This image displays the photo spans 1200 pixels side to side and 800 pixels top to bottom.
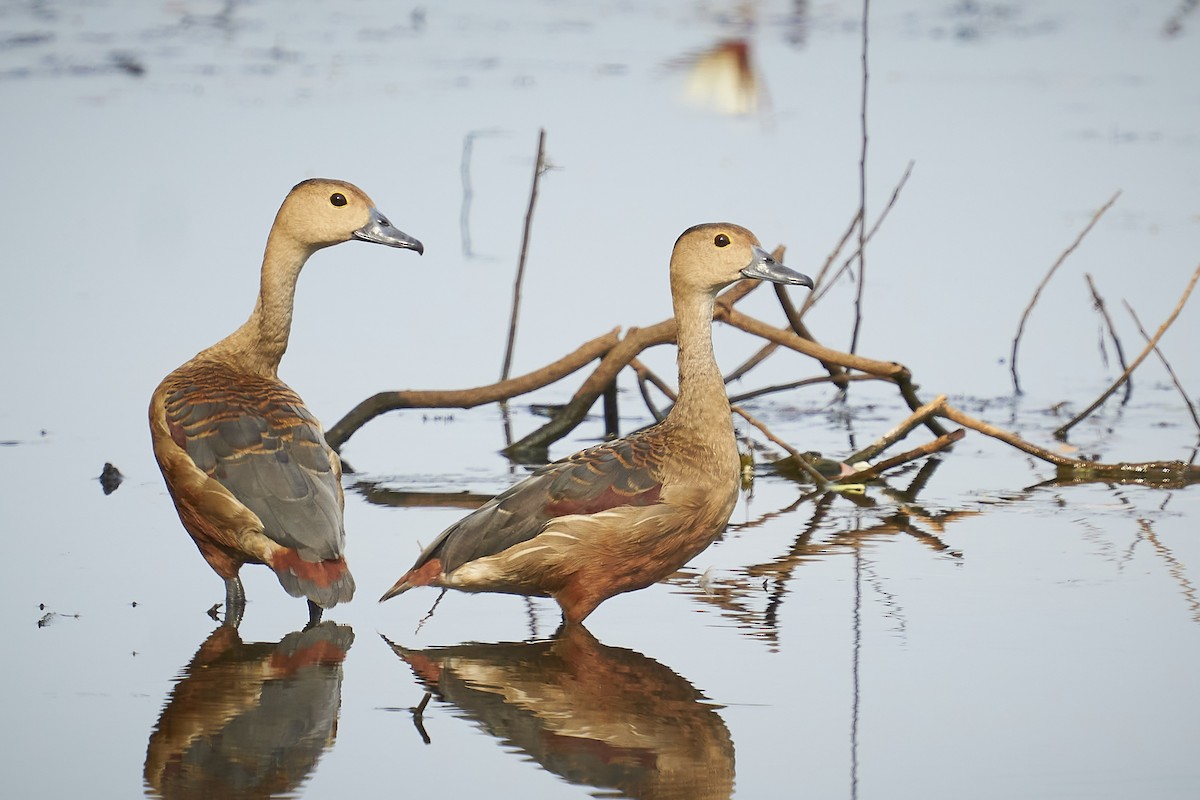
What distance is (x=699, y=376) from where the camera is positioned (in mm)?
6902

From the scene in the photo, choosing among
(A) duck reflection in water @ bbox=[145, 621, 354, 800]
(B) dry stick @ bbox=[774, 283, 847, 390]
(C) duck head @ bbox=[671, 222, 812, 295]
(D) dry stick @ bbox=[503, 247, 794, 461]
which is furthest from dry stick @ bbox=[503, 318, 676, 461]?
(A) duck reflection in water @ bbox=[145, 621, 354, 800]

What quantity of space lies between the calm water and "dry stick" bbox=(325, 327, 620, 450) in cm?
30

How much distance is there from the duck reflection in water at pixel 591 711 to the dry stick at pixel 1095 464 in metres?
2.74

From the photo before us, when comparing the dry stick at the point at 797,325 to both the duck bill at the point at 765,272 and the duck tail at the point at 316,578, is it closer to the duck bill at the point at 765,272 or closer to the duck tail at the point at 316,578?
the duck bill at the point at 765,272

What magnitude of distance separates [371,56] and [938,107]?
6.11m

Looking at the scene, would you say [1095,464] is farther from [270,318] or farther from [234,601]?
[234,601]

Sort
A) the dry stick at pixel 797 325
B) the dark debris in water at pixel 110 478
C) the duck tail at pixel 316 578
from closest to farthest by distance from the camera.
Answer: the duck tail at pixel 316 578
the dark debris in water at pixel 110 478
the dry stick at pixel 797 325

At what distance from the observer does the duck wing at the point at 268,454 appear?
245 inches

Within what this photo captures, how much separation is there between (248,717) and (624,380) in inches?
231


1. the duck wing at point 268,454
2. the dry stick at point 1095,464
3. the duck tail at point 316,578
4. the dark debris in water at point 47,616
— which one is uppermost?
the duck wing at point 268,454

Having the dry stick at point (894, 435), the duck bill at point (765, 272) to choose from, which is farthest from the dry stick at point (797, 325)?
the duck bill at point (765, 272)

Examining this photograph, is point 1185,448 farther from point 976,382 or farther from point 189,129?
point 189,129

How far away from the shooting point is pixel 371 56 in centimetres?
1872

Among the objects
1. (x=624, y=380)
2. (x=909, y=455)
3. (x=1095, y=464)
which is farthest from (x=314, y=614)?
(x=624, y=380)
